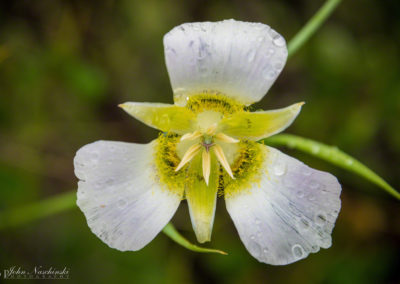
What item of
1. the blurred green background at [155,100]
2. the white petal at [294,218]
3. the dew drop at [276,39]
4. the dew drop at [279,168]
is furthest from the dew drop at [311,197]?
→ the blurred green background at [155,100]

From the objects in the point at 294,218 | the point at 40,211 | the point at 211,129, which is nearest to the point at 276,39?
the point at 211,129

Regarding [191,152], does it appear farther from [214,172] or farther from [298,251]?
[298,251]

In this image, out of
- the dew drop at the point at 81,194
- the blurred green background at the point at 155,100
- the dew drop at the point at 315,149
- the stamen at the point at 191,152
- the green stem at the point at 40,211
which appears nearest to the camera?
the dew drop at the point at 81,194

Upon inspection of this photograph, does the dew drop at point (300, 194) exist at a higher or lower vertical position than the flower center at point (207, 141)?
lower

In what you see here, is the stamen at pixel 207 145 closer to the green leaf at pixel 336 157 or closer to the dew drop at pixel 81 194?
the green leaf at pixel 336 157

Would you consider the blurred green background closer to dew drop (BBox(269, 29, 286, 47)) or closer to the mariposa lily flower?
the mariposa lily flower

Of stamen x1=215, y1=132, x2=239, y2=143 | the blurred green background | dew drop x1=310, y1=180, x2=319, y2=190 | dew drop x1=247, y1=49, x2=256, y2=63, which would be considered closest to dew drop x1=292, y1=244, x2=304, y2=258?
dew drop x1=310, y1=180, x2=319, y2=190

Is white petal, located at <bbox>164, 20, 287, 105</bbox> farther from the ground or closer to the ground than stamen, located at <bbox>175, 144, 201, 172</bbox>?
farther from the ground
